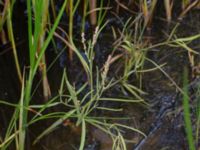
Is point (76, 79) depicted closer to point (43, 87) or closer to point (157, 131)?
point (43, 87)

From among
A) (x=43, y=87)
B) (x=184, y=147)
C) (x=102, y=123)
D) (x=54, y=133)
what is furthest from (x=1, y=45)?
(x=184, y=147)

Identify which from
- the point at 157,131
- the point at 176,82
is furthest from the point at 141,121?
the point at 176,82

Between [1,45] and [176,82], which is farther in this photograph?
[1,45]

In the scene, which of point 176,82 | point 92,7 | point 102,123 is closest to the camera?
point 102,123

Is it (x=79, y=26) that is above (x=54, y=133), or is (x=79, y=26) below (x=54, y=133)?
above

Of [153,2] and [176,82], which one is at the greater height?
[153,2]

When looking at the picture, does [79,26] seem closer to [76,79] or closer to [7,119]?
[76,79]

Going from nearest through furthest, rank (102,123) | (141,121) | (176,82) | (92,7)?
1. (102,123)
2. (141,121)
3. (176,82)
4. (92,7)

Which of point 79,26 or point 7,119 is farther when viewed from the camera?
point 79,26

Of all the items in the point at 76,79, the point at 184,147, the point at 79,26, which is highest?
the point at 79,26
